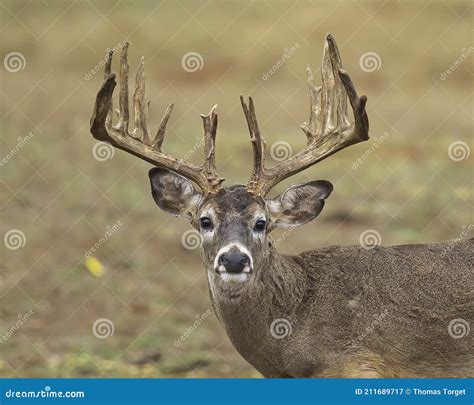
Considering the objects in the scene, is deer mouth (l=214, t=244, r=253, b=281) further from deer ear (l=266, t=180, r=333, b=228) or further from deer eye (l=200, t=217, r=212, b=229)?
deer ear (l=266, t=180, r=333, b=228)

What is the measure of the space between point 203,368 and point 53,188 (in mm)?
7016

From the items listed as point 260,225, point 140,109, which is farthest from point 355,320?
point 140,109

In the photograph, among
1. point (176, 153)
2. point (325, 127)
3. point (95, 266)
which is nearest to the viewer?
point (325, 127)

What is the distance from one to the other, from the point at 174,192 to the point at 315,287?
1.25m

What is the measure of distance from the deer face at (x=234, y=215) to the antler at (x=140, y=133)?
14 cm

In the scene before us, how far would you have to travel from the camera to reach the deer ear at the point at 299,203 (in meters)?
9.59

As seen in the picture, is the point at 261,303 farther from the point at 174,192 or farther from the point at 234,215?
the point at 174,192

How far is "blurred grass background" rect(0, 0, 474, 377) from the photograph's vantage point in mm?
13609

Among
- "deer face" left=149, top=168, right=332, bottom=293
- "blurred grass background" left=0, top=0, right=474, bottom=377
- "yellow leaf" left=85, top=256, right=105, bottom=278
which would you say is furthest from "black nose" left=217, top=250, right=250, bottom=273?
"yellow leaf" left=85, top=256, right=105, bottom=278

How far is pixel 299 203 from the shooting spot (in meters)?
9.65

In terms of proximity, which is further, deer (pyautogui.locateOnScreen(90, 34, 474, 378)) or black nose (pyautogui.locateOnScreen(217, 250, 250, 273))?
deer (pyautogui.locateOnScreen(90, 34, 474, 378))

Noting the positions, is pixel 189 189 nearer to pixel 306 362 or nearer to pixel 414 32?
pixel 306 362

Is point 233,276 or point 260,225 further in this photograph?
point 260,225

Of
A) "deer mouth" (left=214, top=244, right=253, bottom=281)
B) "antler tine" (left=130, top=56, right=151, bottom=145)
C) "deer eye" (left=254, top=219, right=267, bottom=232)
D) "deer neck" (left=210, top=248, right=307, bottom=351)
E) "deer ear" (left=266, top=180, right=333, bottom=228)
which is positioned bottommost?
"deer neck" (left=210, top=248, right=307, bottom=351)
